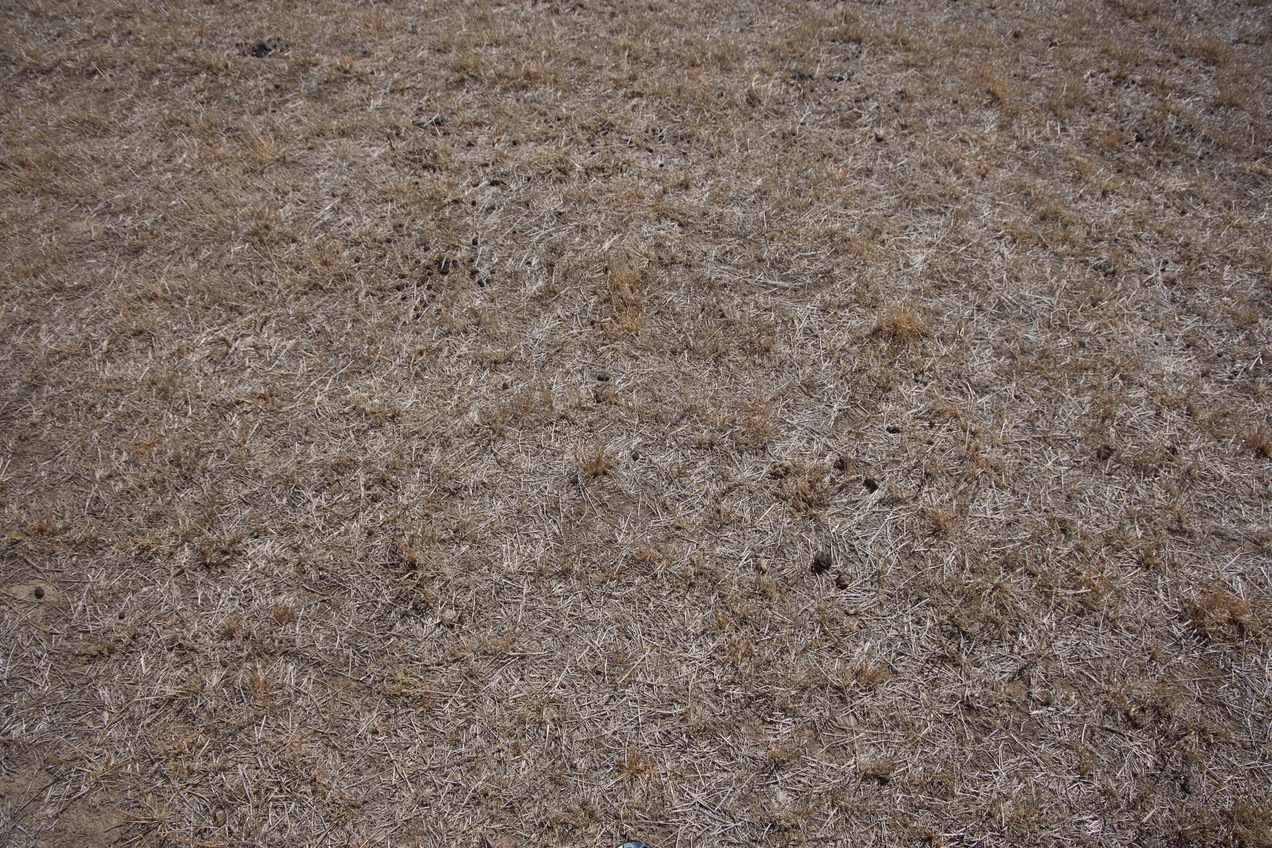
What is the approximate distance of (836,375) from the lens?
3.73 metres

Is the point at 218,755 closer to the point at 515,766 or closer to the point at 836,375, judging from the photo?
the point at 515,766

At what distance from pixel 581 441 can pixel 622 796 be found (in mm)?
1507

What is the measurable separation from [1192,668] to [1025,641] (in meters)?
0.62

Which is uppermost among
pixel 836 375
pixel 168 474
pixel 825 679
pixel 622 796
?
pixel 836 375

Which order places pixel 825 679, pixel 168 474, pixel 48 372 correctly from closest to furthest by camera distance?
pixel 825 679 → pixel 168 474 → pixel 48 372

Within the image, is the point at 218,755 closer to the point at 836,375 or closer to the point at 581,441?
the point at 581,441

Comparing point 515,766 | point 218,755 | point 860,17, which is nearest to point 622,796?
point 515,766

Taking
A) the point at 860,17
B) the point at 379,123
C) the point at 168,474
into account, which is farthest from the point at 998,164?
the point at 168,474

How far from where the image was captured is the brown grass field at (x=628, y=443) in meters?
2.62

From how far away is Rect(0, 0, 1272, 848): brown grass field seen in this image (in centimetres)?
262

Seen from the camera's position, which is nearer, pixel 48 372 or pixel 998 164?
pixel 48 372

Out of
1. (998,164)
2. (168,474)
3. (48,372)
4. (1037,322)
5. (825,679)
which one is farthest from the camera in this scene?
(998,164)

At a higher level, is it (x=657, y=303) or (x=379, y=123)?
(x=379, y=123)

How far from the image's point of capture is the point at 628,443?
137 inches
